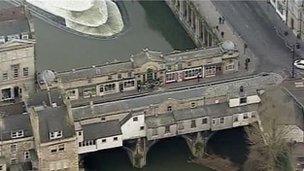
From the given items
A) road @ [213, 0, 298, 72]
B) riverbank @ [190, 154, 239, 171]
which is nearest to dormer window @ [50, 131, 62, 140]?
riverbank @ [190, 154, 239, 171]

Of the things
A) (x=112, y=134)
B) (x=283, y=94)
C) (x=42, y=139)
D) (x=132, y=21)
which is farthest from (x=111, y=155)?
(x=132, y=21)

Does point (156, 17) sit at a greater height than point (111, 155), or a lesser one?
greater

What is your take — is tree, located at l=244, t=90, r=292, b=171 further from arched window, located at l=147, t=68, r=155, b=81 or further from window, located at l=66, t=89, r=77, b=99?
window, located at l=66, t=89, r=77, b=99

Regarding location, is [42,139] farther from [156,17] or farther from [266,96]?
[156,17]

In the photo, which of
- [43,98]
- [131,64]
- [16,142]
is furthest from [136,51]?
[16,142]

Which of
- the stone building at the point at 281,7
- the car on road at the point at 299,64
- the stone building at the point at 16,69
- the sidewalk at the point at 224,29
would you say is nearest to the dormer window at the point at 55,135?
the stone building at the point at 16,69

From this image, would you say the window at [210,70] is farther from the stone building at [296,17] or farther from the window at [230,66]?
the stone building at [296,17]
